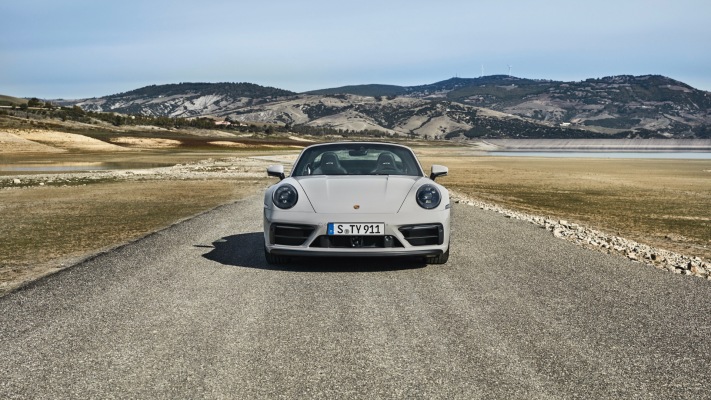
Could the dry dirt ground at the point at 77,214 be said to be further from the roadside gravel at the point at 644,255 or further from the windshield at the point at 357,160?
the roadside gravel at the point at 644,255

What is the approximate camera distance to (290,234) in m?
8.00

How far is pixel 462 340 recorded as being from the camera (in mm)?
5199

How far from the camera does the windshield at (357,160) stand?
9.35 meters

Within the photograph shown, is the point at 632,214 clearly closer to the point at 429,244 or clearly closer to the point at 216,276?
the point at 429,244

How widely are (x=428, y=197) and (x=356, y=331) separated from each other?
10.4 ft

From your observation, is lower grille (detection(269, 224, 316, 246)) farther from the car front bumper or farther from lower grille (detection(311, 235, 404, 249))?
lower grille (detection(311, 235, 404, 249))

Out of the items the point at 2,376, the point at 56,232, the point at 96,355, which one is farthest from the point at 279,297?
the point at 56,232

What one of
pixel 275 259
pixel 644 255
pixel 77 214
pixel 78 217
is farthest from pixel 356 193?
pixel 77 214

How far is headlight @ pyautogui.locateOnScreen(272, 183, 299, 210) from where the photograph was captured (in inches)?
320

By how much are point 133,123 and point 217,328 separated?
6554 inches

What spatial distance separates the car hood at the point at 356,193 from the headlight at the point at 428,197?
0.17 m

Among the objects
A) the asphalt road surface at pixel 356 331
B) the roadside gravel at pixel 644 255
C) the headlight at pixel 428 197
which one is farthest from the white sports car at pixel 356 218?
the roadside gravel at pixel 644 255

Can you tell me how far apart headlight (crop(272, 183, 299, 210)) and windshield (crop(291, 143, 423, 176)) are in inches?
38.5

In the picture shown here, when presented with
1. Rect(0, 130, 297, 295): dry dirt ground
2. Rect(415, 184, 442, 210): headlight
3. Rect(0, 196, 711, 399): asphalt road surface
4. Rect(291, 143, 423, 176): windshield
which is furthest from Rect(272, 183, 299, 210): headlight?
Rect(0, 130, 297, 295): dry dirt ground
